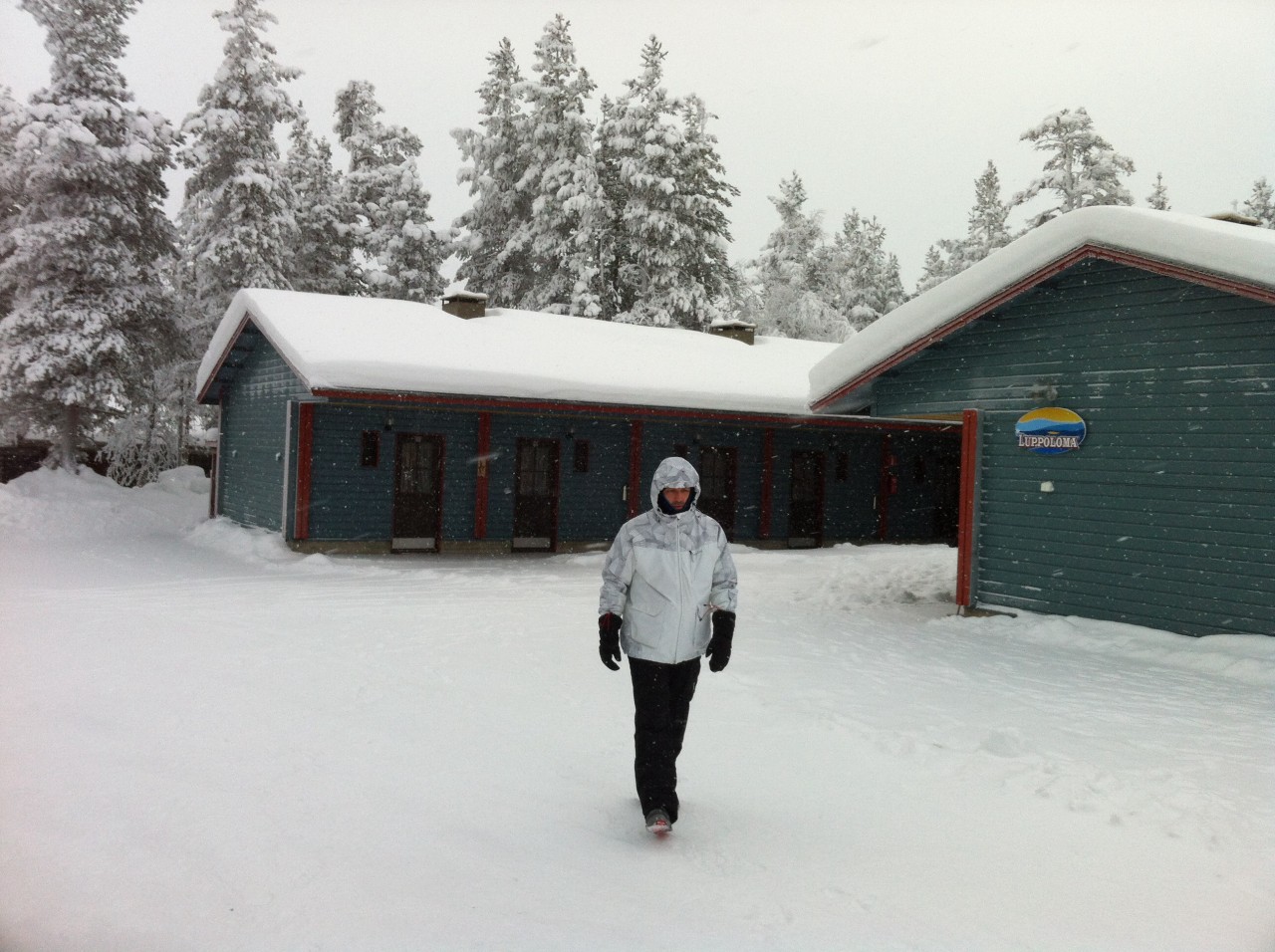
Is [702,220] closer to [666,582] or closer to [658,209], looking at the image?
[658,209]

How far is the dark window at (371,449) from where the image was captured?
16344 millimetres

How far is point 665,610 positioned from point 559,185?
29.5 m

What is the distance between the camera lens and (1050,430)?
10555 mm

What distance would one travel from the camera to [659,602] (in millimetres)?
4777

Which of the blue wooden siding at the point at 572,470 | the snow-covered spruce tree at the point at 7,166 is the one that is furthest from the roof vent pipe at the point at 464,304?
the snow-covered spruce tree at the point at 7,166

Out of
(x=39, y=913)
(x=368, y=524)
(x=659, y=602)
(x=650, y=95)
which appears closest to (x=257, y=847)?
(x=39, y=913)

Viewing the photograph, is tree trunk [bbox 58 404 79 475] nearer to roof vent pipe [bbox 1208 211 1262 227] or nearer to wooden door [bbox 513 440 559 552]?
wooden door [bbox 513 440 559 552]

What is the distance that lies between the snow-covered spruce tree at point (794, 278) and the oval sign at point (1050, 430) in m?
28.4

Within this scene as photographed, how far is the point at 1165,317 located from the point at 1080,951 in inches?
304

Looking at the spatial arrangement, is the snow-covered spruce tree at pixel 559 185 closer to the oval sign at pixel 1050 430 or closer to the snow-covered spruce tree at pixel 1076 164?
the snow-covered spruce tree at pixel 1076 164

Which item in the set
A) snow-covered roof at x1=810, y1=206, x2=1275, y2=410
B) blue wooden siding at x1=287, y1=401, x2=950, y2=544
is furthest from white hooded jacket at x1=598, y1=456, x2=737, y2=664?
blue wooden siding at x1=287, y1=401, x2=950, y2=544

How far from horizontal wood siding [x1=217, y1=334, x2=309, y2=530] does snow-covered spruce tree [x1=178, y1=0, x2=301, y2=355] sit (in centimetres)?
689

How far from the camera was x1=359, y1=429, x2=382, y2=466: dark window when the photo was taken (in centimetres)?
1634

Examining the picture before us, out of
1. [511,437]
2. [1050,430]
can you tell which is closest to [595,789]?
[1050,430]
